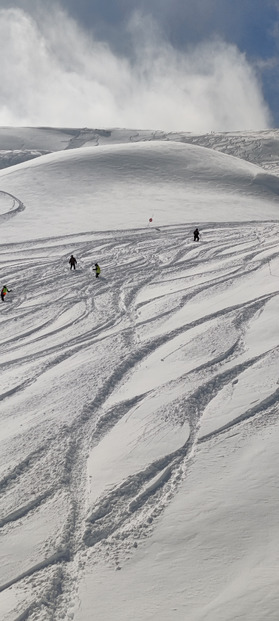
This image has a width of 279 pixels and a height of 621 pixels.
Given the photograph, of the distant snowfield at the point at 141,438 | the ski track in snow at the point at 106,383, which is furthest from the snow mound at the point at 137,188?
the ski track in snow at the point at 106,383

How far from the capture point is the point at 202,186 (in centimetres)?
4553

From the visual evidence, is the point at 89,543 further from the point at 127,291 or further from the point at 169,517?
the point at 127,291

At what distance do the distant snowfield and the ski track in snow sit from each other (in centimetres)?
4

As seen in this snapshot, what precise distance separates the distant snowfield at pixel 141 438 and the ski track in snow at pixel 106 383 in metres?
0.04

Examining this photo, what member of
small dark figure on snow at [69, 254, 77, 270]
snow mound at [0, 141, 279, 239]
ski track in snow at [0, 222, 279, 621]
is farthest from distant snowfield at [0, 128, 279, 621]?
snow mound at [0, 141, 279, 239]

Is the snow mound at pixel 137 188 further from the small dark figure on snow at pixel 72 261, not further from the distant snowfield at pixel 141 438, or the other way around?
the distant snowfield at pixel 141 438

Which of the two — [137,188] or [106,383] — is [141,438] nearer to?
[106,383]

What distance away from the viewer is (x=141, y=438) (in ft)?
31.0

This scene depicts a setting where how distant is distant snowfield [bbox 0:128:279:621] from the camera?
6.50 metres

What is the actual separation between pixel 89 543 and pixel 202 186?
42.1 meters

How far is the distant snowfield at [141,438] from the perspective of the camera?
6504 millimetres

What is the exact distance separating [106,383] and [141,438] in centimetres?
261

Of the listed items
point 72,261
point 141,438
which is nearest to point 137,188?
point 72,261

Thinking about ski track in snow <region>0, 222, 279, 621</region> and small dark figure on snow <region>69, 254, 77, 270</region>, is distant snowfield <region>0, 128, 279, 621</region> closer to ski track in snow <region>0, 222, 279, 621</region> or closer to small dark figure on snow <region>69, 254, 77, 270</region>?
ski track in snow <region>0, 222, 279, 621</region>
